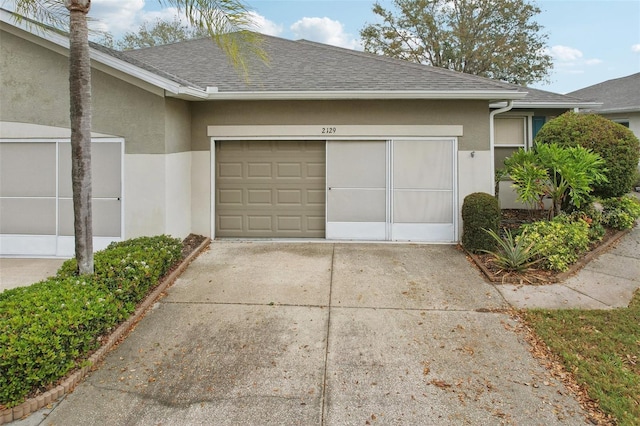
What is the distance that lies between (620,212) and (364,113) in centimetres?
557

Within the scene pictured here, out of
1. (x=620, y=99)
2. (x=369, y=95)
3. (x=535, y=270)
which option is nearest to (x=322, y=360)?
(x=535, y=270)

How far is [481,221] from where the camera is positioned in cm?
798

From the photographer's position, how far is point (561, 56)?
958 inches

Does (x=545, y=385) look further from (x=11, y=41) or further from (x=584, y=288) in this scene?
(x=11, y=41)

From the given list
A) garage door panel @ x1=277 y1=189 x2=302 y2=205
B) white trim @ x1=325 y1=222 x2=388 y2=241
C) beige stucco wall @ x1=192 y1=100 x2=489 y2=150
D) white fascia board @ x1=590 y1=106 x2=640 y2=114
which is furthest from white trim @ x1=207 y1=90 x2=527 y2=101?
white fascia board @ x1=590 y1=106 x2=640 y2=114

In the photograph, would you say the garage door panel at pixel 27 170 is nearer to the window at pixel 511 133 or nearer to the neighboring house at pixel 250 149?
the neighboring house at pixel 250 149

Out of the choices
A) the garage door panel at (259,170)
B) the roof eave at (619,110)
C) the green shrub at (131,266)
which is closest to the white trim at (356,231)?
the garage door panel at (259,170)

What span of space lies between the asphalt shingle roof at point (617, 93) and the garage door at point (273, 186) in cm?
1292

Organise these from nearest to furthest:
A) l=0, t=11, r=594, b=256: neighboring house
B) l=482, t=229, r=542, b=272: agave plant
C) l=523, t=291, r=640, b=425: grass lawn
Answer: l=523, t=291, r=640, b=425: grass lawn < l=482, t=229, r=542, b=272: agave plant < l=0, t=11, r=594, b=256: neighboring house

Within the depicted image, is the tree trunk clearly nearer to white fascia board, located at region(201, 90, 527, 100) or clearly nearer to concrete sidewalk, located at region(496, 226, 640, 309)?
white fascia board, located at region(201, 90, 527, 100)

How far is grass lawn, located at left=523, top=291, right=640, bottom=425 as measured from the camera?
376 cm

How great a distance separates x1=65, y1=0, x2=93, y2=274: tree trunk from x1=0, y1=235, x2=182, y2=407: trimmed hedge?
445 millimetres

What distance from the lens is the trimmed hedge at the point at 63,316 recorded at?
3.61m

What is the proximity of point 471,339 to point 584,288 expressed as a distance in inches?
104
